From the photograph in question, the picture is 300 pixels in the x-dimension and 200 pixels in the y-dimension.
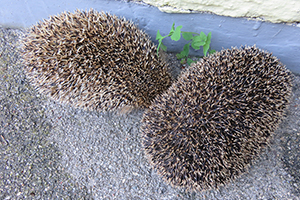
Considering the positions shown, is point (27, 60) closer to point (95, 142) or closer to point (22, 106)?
point (22, 106)

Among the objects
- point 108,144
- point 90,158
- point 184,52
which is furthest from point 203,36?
point 90,158

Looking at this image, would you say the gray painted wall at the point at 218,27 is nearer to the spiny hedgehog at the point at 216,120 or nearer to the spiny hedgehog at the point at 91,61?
the spiny hedgehog at the point at 91,61

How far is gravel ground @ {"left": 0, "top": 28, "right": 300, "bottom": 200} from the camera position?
2.48m

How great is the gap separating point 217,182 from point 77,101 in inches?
74.4

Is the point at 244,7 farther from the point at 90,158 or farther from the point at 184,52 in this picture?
the point at 90,158

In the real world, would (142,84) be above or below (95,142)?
above

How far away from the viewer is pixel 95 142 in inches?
115

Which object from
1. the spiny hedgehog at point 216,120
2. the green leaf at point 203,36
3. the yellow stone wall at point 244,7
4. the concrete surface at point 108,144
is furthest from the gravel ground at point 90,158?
the green leaf at point 203,36

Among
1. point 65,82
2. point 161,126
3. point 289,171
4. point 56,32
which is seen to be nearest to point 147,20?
point 56,32

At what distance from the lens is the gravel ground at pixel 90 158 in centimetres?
248

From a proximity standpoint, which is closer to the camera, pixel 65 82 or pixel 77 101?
pixel 65 82

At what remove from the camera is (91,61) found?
229cm

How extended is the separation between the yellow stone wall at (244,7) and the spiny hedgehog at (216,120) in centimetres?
75

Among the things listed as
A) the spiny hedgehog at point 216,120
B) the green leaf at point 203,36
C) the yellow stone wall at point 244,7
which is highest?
the yellow stone wall at point 244,7
